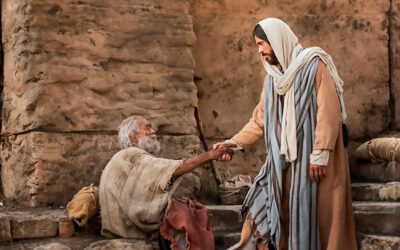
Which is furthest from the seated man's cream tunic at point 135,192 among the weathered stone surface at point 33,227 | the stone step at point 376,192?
the stone step at point 376,192

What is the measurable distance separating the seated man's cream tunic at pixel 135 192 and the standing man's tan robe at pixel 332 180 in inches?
38.5

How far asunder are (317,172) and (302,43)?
3113 mm

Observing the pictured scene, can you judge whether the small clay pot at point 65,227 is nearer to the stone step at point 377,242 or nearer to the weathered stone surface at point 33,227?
the weathered stone surface at point 33,227

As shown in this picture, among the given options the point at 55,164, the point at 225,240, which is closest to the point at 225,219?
the point at 225,240

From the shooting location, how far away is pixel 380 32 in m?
6.79

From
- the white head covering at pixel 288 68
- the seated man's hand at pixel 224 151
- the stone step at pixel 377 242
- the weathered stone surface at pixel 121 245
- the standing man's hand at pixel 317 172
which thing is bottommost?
the weathered stone surface at pixel 121 245

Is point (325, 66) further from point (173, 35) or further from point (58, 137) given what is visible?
point (58, 137)

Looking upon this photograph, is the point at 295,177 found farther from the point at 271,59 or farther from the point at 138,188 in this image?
the point at 138,188

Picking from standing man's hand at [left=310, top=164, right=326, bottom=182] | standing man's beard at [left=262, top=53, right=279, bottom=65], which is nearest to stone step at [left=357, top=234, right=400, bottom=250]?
standing man's hand at [left=310, top=164, right=326, bottom=182]

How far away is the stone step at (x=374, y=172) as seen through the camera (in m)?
5.35

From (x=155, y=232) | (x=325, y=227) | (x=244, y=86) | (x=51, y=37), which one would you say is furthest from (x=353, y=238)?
Answer: (x=51, y=37)

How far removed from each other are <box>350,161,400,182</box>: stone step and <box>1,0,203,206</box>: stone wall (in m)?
1.63

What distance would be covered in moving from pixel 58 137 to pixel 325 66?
264 cm

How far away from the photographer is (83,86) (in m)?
5.53
